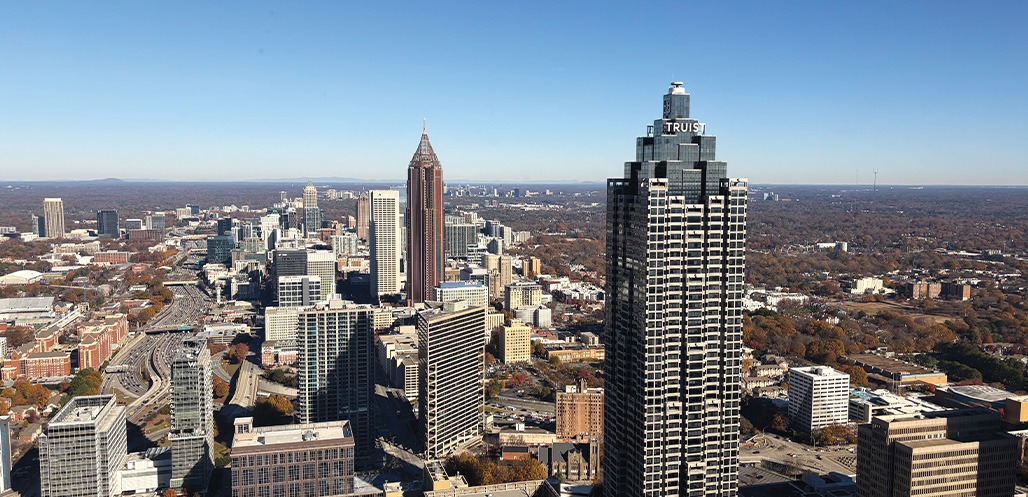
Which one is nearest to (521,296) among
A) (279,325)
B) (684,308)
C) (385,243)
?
Result: (385,243)

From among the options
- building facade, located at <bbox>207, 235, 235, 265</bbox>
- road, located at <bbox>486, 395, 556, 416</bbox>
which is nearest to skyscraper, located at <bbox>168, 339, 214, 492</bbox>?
road, located at <bbox>486, 395, 556, 416</bbox>

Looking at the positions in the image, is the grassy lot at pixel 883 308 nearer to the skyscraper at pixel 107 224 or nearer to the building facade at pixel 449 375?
the building facade at pixel 449 375

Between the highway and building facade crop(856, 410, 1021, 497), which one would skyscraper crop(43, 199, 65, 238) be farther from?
building facade crop(856, 410, 1021, 497)

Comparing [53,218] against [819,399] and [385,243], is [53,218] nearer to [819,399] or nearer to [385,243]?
[385,243]

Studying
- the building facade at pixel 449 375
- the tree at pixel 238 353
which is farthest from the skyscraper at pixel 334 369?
the tree at pixel 238 353

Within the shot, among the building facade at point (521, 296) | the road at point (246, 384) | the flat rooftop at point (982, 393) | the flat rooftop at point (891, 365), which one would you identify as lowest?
the road at point (246, 384)

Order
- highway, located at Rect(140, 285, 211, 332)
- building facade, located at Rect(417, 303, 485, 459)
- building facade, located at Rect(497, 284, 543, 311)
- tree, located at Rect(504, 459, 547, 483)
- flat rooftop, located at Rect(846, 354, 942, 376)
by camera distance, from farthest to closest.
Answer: building facade, located at Rect(497, 284, 543, 311), highway, located at Rect(140, 285, 211, 332), flat rooftop, located at Rect(846, 354, 942, 376), building facade, located at Rect(417, 303, 485, 459), tree, located at Rect(504, 459, 547, 483)

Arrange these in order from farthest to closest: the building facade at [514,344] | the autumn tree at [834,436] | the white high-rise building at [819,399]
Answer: the building facade at [514,344]
the white high-rise building at [819,399]
the autumn tree at [834,436]
